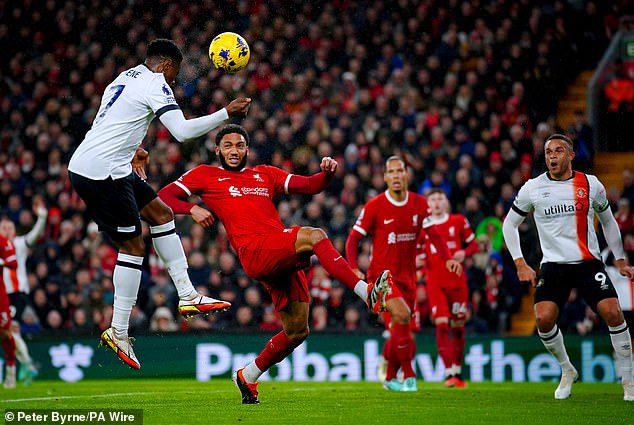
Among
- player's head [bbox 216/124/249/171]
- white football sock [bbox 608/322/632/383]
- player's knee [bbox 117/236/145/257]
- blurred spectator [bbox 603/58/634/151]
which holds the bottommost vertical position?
white football sock [bbox 608/322/632/383]

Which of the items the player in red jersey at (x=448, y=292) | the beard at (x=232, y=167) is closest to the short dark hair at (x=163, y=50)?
the beard at (x=232, y=167)

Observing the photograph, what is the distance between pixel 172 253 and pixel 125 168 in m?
0.94

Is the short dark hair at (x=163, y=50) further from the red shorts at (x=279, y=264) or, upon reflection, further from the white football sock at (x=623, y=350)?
the white football sock at (x=623, y=350)

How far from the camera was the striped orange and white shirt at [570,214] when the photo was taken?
10305 millimetres

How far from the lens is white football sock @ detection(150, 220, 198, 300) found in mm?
9297

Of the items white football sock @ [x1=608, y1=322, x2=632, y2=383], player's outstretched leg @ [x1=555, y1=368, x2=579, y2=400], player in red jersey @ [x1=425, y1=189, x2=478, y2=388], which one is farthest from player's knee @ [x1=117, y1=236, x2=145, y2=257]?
player in red jersey @ [x1=425, y1=189, x2=478, y2=388]

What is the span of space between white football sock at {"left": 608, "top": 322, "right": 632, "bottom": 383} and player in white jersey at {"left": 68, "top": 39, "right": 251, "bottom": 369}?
155 inches

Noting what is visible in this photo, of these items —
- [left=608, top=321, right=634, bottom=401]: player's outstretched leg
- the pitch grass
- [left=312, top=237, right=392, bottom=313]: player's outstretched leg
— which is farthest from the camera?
[left=608, top=321, right=634, bottom=401]: player's outstretched leg

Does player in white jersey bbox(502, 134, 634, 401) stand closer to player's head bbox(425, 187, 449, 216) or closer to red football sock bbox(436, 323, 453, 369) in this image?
red football sock bbox(436, 323, 453, 369)

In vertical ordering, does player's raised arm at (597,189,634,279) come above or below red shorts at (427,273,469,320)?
above

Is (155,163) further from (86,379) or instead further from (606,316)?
(606,316)

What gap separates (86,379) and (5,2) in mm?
11571

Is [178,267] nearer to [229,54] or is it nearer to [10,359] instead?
[229,54]

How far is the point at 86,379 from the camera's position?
1730cm
